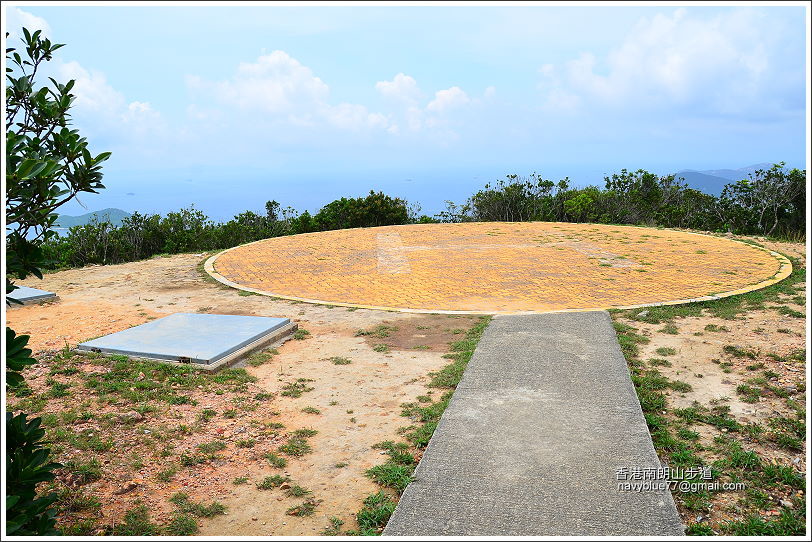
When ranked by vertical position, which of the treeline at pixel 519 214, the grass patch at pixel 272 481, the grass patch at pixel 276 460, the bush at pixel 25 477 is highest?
the treeline at pixel 519 214

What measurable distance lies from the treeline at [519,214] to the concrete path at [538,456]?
1073 centimetres

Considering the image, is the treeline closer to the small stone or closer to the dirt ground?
the dirt ground

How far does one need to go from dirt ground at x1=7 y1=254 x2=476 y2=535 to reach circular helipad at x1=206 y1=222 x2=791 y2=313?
962 mm

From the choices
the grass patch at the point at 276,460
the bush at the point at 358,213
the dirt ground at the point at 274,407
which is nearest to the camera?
the dirt ground at the point at 274,407

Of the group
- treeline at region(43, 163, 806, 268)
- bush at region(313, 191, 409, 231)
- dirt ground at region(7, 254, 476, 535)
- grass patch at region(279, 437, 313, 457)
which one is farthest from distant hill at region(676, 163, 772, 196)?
grass patch at region(279, 437, 313, 457)

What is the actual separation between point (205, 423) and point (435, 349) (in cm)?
250

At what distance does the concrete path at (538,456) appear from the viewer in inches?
114

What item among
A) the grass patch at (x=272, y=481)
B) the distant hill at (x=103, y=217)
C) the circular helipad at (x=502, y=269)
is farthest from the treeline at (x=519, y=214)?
the grass patch at (x=272, y=481)

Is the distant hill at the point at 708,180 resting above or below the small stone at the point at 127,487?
above

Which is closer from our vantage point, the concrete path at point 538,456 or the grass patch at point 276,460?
the concrete path at point 538,456

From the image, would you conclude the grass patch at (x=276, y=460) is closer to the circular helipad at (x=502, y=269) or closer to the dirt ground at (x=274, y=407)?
the dirt ground at (x=274, y=407)

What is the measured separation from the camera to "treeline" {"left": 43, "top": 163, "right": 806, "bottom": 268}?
45.8 feet

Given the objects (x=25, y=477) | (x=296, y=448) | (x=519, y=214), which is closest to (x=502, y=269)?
(x=296, y=448)

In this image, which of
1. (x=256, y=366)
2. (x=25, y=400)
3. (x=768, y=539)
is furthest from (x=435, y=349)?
(x=768, y=539)
